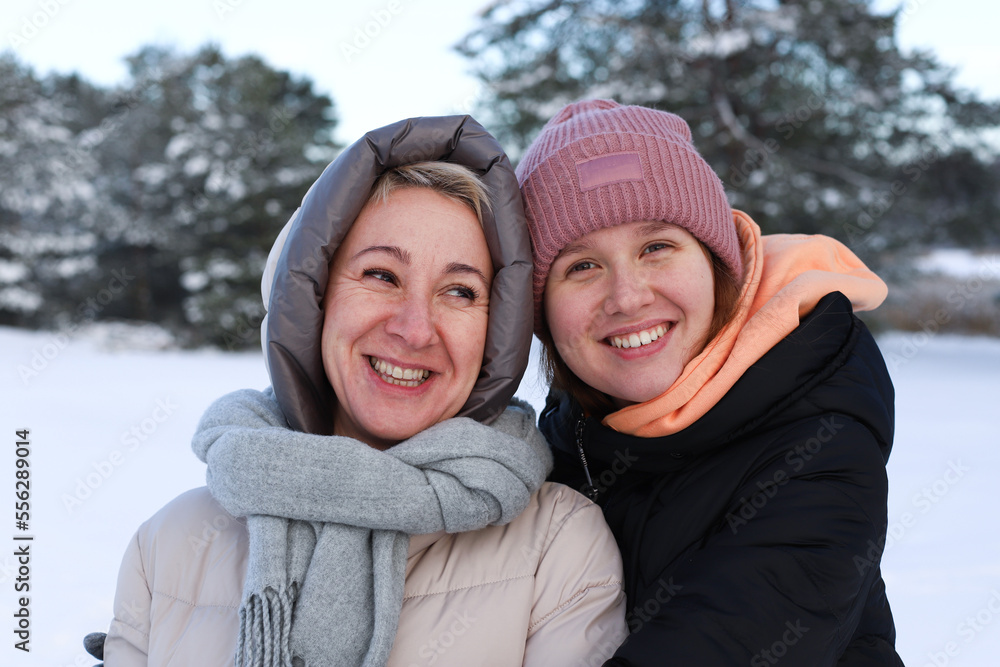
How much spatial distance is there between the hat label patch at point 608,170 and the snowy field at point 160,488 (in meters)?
0.74

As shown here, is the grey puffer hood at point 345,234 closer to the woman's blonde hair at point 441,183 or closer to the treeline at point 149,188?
the woman's blonde hair at point 441,183

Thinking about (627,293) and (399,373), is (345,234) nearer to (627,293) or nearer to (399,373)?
(399,373)

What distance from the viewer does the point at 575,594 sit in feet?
5.01

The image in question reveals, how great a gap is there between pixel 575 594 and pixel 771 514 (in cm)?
44

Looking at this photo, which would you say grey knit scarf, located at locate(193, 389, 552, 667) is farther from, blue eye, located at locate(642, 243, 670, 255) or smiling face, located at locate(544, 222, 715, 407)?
blue eye, located at locate(642, 243, 670, 255)

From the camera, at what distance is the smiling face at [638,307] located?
1.78m

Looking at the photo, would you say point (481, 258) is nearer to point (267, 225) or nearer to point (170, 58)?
point (267, 225)

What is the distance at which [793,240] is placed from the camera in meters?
2.05

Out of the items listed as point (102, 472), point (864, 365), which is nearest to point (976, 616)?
point (864, 365)

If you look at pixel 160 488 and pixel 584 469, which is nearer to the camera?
pixel 584 469

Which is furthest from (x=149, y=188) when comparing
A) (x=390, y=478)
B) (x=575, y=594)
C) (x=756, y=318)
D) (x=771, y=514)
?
(x=771, y=514)

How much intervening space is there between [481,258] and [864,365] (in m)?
0.94

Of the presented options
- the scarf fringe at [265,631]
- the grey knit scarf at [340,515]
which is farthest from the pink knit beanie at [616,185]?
the scarf fringe at [265,631]

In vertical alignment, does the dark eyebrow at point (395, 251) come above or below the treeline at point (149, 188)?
A: below
